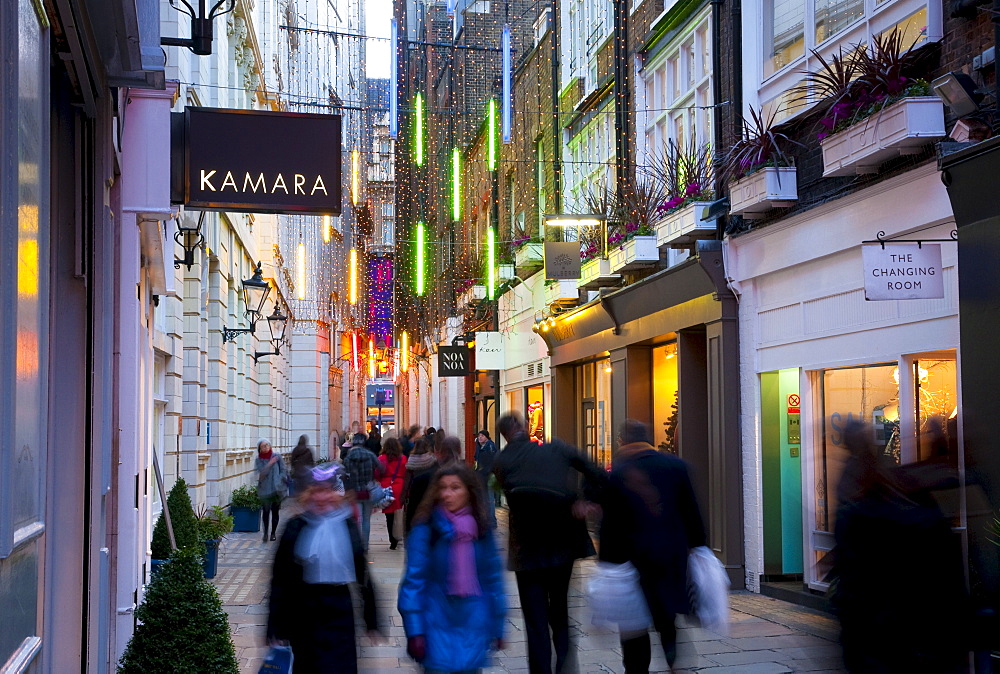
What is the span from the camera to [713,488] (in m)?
14.4

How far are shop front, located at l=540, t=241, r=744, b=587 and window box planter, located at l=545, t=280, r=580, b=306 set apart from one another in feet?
1.04

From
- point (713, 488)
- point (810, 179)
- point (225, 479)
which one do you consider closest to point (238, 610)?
point (713, 488)

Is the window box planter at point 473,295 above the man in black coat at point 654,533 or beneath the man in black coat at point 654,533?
above

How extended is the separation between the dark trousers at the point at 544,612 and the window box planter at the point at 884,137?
473cm

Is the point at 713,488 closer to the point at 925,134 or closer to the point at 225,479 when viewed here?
the point at 925,134

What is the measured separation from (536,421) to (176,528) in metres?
14.9

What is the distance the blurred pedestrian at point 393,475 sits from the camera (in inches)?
729

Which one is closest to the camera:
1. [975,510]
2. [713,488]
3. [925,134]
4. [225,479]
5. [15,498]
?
[15,498]

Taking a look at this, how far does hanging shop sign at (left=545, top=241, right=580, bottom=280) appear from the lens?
1895 cm

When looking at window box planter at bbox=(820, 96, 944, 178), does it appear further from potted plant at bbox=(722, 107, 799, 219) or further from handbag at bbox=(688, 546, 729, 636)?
handbag at bbox=(688, 546, 729, 636)

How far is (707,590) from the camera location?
24.3 feet

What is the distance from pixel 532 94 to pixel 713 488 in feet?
47.4

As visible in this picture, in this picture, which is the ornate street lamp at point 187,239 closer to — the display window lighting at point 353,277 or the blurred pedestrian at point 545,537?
the blurred pedestrian at point 545,537

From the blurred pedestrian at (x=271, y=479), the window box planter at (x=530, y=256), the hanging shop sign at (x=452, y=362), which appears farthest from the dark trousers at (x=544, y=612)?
the hanging shop sign at (x=452, y=362)
